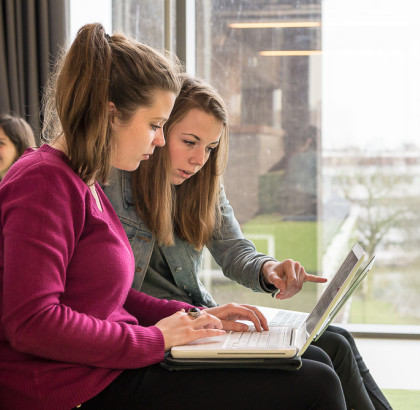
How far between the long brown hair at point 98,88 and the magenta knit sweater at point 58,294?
0.18 feet

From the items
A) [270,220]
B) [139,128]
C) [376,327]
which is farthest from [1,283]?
[376,327]

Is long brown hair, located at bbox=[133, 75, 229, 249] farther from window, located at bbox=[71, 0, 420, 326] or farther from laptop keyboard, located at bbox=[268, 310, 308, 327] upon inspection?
window, located at bbox=[71, 0, 420, 326]

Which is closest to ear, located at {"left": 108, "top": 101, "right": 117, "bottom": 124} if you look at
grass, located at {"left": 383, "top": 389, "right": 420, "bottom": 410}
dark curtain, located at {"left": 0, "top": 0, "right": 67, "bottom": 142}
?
grass, located at {"left": 383, "top": 389, "right": 420, "bottom": 410}

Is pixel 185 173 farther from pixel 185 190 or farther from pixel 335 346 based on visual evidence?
pixel 335 346

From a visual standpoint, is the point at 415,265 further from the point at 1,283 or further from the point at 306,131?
the point at 1,283

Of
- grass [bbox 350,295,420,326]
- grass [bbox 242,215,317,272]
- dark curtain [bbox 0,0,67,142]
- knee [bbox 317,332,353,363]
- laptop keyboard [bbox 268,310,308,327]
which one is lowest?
grass [bbox 350,295,420,326]

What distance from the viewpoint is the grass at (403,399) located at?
2.48 meters

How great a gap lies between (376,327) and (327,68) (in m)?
1.47

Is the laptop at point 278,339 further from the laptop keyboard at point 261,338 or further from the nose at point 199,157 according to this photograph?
the nose at point 199,157

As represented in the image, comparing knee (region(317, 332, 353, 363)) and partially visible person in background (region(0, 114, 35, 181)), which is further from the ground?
partially visible person in background (region(0, 114, 35, 181))

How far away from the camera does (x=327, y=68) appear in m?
3.57

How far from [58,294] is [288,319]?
701 millimetres

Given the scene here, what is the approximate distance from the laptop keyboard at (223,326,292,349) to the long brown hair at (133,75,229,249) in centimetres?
45

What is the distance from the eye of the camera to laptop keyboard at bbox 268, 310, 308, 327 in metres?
1.61
